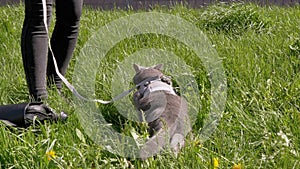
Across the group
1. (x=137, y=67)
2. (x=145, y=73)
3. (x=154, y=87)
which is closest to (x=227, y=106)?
(x=154, y=87)

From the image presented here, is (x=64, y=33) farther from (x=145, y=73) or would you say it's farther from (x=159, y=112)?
(x=159, y=112)

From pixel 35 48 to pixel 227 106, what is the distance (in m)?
0.94

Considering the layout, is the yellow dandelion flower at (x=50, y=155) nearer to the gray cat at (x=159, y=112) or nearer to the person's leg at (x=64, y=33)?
the gray cat at (x=159, y=112)

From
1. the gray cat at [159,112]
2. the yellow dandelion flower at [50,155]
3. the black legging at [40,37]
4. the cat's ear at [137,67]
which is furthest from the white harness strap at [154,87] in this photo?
the yellow dandelion flower at [50,155]

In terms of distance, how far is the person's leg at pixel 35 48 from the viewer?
229cm

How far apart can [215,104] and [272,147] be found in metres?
0.48

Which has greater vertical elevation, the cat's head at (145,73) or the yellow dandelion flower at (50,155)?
the yellow dandelion flower at (50,155)

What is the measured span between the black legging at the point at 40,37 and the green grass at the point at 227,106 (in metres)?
0.12

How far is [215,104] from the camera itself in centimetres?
224

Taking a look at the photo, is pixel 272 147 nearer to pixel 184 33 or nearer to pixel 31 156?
pixel 31 156

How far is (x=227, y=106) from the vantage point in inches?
88.9

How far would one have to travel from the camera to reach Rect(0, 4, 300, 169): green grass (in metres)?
1.73

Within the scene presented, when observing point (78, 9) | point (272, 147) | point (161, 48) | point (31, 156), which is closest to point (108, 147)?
point (31, 156)

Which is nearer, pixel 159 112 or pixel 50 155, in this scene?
pixel 50 155
